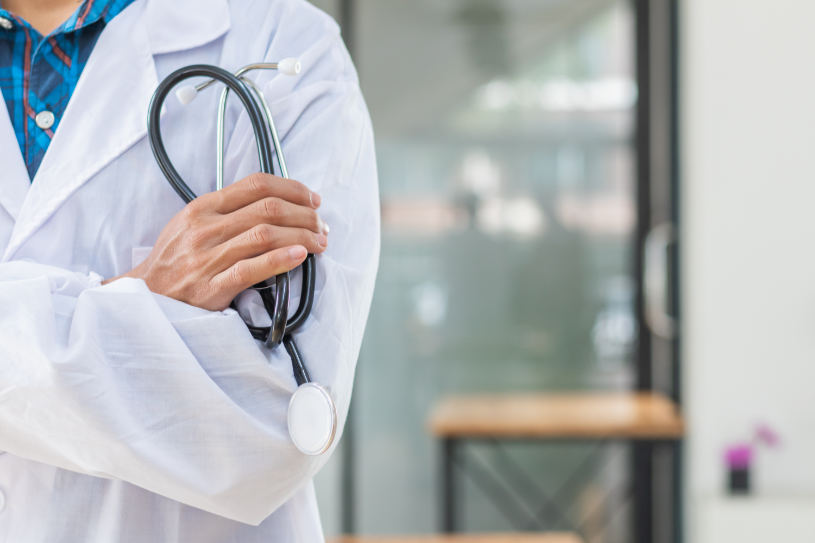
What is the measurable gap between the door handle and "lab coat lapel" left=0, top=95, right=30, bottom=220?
292 cm

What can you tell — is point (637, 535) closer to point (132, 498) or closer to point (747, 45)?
point (747, 45)

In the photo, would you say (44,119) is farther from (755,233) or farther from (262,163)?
(755,233)

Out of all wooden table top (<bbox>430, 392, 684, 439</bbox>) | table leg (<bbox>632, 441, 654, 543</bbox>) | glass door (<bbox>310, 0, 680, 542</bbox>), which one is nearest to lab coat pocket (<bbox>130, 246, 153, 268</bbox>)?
wooden table top (<bbox>430, 392, 684, 439</bbox>)

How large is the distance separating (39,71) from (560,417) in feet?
8.20

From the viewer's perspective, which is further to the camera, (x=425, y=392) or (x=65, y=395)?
(x=425, y=392)

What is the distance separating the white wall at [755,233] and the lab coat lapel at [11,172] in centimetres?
256

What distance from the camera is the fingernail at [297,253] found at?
2.42ft

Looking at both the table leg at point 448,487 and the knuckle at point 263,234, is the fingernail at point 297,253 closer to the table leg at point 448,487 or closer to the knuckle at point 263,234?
the knuckle at point 263,234

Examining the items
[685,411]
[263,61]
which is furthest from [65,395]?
[685,411]

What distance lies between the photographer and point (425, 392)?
363 cm

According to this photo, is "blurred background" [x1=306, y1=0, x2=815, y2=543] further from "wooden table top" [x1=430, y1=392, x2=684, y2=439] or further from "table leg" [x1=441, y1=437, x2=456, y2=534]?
"table leg" [x1=441, y1=437, x2=456, y2=534]

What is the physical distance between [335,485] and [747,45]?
7.56 feet

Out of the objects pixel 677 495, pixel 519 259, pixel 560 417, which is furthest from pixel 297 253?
pixel 677 495

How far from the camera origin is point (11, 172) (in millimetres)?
836
